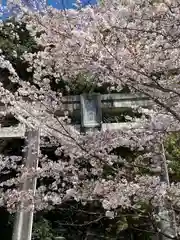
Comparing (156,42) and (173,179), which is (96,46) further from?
(173,179)

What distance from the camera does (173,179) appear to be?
5.42m

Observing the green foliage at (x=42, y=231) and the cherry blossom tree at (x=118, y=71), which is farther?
the green foliage at (x=42, y=231)

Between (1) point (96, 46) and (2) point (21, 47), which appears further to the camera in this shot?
(2) point (21, 47)

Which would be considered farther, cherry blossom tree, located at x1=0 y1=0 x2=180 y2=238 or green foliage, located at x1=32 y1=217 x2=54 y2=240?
green foliage, located at x1=32 y1=217 x2=54 y2=240

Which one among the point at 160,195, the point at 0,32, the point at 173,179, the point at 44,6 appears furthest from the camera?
the point at 0,32

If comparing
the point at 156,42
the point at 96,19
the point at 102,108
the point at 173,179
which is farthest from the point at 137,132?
the point at 102,108

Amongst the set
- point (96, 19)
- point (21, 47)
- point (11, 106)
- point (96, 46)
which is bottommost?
point (11, 106)

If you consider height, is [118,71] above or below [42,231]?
above

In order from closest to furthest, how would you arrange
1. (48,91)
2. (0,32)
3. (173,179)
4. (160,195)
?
(160,195) → (48,91) → (173,179) → (0,32)

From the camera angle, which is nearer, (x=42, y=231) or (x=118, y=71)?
(x=118, y=71)

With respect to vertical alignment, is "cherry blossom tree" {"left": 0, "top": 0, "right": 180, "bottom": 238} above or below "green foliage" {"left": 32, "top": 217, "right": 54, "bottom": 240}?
above

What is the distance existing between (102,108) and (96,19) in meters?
4.28

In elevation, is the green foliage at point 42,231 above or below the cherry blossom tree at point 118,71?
below

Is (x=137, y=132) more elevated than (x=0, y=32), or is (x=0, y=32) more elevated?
(x=0, y=32)
